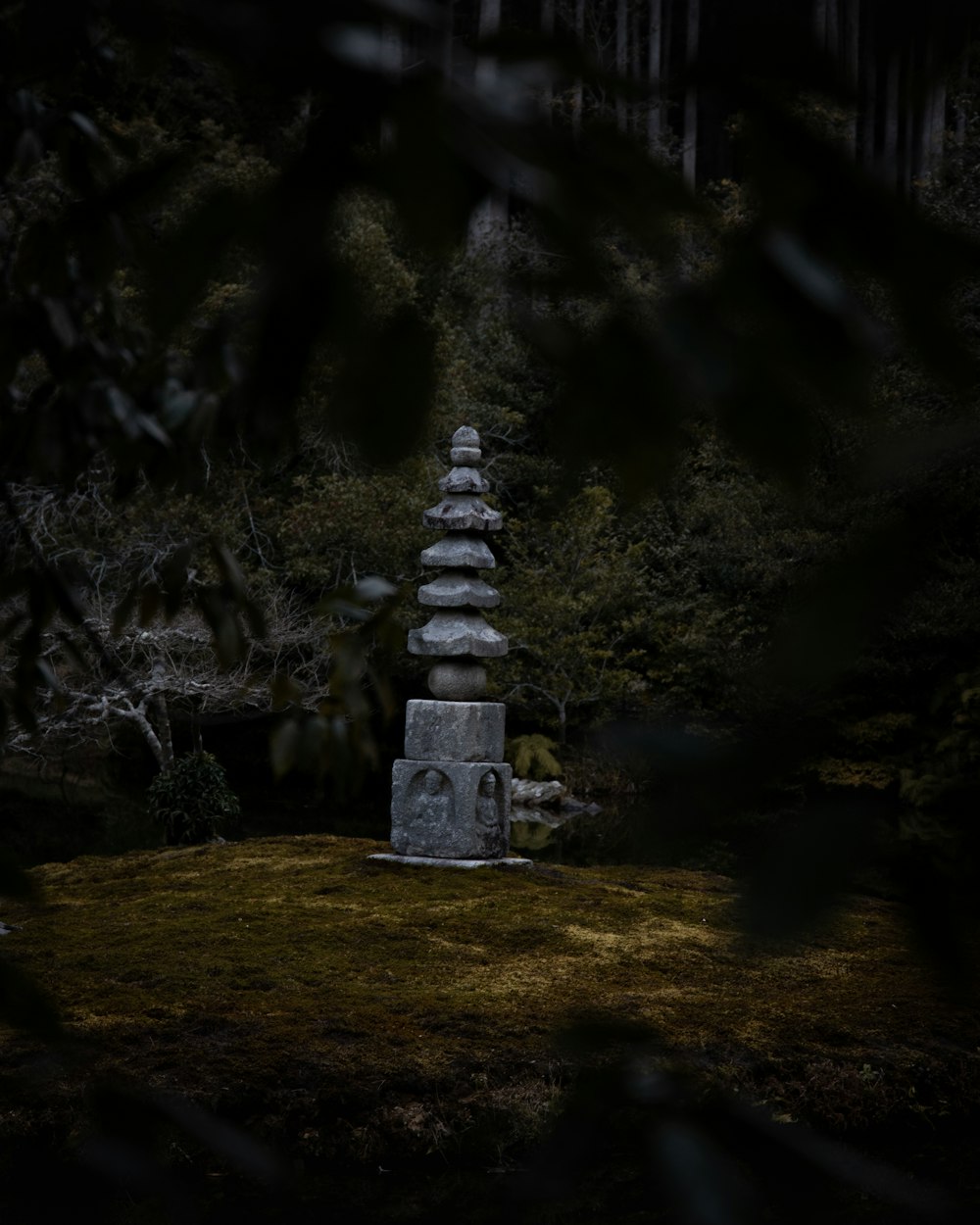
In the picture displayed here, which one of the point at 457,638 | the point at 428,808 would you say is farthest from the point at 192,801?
the point at 457,638

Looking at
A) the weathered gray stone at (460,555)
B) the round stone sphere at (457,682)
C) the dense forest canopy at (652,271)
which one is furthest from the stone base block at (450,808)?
the dense forest canopy at (652,271)

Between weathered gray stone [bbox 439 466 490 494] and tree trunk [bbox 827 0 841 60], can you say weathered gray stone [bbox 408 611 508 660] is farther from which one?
tree trunk [bbox 827 0 841 60]

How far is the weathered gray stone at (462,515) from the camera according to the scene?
8195 millimetres

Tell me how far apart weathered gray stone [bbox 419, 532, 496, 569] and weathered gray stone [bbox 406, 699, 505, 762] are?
32.1 inches

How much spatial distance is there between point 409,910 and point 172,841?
392 centimetres

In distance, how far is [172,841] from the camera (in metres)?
10.3

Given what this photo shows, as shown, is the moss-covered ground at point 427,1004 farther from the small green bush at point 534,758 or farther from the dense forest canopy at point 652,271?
the small green bush at point 534,758

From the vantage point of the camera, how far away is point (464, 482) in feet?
27.1

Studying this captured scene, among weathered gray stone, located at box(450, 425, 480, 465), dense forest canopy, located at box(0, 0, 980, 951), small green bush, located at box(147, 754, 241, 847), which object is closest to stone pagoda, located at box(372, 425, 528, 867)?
weathered gray stone, located at box(450, 425, 480, 465)

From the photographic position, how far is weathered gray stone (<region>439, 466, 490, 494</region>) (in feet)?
27.1

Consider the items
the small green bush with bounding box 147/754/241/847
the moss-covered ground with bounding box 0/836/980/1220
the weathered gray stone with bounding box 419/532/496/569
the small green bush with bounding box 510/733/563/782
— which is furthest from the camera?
the small green bush with bounding box 510/733/563/782

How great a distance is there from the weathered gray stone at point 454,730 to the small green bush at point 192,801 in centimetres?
263

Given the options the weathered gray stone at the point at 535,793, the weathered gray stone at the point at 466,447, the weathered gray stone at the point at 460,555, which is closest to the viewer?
the weathered gray stone at the point at 460,555

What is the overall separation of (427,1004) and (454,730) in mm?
2492
